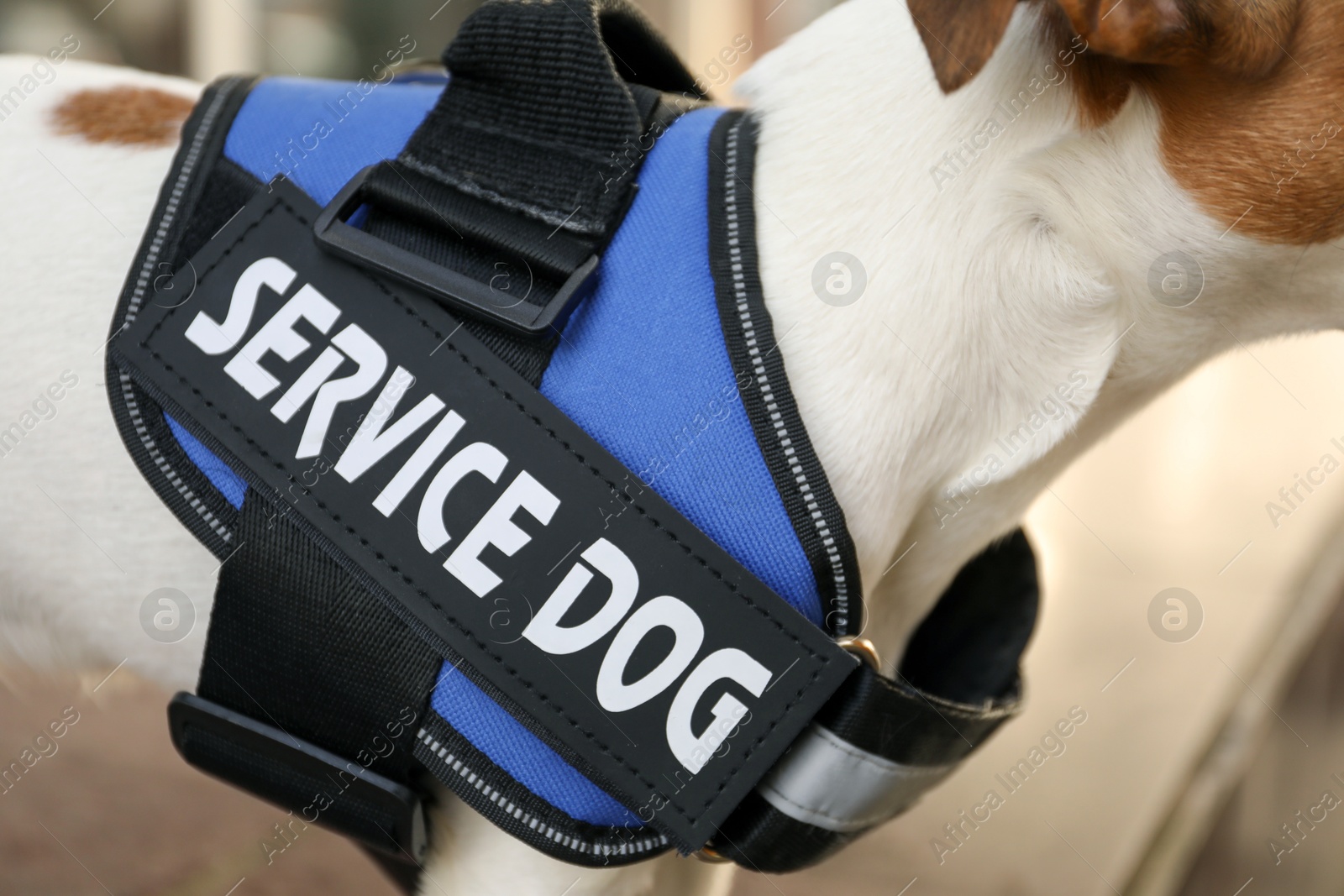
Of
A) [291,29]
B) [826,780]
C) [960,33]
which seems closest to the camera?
[960,33]

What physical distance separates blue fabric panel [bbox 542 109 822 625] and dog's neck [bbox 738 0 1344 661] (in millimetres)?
63

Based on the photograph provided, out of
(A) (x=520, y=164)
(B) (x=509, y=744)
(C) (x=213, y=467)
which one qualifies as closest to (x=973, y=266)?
(A) (x=520, y=164)

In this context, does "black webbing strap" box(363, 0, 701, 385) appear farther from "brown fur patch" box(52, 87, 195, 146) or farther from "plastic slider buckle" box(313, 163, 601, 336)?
"brown fur patch" box(52, 87, 195, 146)

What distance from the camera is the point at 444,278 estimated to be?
2.61 feet

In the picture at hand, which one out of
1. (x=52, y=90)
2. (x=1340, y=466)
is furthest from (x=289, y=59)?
(x=1340, y=466)

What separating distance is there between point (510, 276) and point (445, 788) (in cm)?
41

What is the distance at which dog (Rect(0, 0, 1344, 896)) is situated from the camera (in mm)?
760

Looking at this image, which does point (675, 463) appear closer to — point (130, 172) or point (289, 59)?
point (130, 172)

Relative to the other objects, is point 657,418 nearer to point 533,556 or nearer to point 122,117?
point 533,556

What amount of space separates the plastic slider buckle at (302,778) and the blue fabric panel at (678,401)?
0.32m

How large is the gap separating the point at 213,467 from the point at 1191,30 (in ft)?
2.50

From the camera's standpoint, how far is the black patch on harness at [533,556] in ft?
2.55

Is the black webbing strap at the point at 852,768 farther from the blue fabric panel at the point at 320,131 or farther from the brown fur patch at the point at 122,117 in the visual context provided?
the brown fur patch at the point at 122,117

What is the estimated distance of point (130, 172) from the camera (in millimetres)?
925
